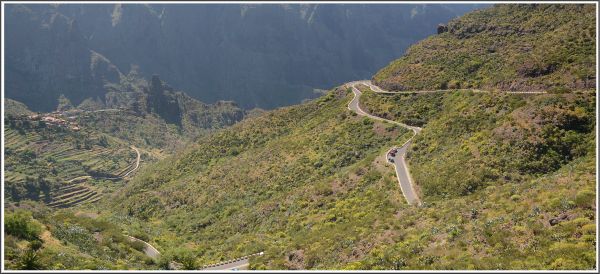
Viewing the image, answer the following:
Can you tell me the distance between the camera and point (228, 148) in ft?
304

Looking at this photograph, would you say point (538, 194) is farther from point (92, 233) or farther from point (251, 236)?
point (92, 233)

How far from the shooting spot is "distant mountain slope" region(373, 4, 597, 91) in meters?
62.8

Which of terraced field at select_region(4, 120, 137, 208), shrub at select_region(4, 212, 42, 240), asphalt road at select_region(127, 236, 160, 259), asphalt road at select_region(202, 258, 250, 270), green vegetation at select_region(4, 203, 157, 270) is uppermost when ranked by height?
terraced field at select_region(4, 120, 137, 208)

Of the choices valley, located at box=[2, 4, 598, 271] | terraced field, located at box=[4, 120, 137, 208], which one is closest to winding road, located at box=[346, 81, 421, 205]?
valley, located at box=[2, 4, 598, 271]

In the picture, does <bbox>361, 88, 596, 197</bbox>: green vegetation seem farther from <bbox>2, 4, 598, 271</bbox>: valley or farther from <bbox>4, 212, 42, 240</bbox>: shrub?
<bbox>4, 212, 42, 240</bbox>: shrub

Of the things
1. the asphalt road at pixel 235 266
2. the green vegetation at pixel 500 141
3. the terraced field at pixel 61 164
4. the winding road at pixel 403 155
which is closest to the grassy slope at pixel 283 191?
the winding road at pixel 403 155

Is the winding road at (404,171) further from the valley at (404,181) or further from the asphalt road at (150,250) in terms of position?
the asphalt road at (150,250)

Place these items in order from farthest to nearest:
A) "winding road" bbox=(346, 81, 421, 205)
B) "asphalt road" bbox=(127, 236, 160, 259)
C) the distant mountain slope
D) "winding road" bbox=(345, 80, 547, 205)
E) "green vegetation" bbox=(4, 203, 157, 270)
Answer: the distant mountain slope → "winding road" bbox=(345, 80, 547, 205) → "winding road" bbox=(346, 81, 421, 205) → "asphalt road" bbox=(127, 236, 160, 259) → "green vegetation" bbox=(4, 203, 157, 270)

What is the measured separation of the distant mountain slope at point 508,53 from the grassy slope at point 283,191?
15.8 m

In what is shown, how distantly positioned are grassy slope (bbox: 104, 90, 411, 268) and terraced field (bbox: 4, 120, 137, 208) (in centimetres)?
5213

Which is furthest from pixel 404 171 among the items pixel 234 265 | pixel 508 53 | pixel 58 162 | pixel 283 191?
pixel 58 162

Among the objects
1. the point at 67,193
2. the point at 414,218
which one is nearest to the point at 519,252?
the point at 414,218

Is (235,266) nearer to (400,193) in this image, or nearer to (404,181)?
(400,193)

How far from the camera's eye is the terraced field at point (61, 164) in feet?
433
